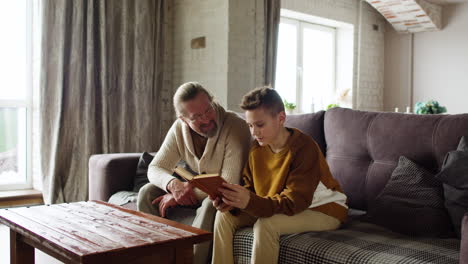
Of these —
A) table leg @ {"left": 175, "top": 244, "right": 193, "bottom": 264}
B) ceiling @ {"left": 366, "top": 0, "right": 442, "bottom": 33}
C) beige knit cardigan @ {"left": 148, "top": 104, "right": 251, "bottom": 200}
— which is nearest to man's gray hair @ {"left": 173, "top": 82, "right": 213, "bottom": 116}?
beige knit cardigan @ {"left": 148, "top": 104, "right": 251, "bottom": 200}

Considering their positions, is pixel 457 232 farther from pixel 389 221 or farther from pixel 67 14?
pixel 67 14

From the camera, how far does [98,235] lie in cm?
173

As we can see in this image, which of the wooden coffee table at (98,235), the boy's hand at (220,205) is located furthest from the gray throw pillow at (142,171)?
the boy's hand at (220,205)

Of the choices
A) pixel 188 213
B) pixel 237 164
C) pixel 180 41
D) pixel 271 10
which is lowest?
pixel 188 213

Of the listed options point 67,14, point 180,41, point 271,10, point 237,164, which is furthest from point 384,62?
point 237,164

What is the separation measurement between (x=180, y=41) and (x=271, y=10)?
0.92 m

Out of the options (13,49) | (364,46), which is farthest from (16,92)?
(364,46)

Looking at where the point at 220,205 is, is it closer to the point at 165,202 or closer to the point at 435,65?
the point at 165,202

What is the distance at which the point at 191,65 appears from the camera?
14.9 feet

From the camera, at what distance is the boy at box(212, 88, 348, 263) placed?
73.1 inches

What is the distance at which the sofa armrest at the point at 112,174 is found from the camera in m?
3.04

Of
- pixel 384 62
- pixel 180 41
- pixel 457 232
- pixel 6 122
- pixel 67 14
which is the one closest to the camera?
pixel 457 232

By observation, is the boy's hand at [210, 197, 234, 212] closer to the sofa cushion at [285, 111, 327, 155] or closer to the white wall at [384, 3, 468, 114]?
the sofa cushion at [285, 111, 327, 155]

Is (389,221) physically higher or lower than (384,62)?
lower
